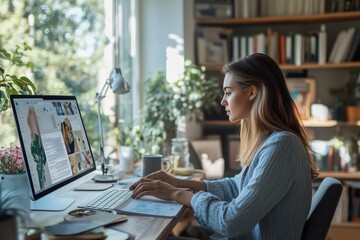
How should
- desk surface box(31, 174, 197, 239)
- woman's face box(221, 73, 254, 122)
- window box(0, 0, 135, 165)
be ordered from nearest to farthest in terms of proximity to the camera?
desk surface box(31, 174, 197, 239), woman's face box(221, 73, 254, 122), window box(0, 0, 135, 165)

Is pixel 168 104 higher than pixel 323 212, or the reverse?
pixel 168 104

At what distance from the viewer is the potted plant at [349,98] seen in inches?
119

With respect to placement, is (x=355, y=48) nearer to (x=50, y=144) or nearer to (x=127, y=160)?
(x=127, y=160)

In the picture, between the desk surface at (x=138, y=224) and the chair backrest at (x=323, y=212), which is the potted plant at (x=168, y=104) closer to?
the desk surface at (x=138, y=224)

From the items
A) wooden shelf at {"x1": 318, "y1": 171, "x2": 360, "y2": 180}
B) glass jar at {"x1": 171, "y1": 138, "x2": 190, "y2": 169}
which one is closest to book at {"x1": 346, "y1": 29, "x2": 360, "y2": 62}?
wooden shelf at {"x1": 318, "y1": 171, "x2": 360, "y2": 180}

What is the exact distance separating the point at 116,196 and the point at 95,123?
3.81ft

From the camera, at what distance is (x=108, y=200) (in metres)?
1.45

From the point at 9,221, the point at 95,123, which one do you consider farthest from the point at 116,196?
the point at 95,123

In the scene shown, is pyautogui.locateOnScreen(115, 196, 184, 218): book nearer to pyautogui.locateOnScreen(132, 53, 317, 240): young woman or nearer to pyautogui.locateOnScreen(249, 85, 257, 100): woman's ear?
pyautogui.locateOnScreen(132, 53, 317, 240): young woman

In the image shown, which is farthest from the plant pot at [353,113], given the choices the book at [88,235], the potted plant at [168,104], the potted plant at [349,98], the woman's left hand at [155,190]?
the book at [88,235]

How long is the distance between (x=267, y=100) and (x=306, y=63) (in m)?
1.94

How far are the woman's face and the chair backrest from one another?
14.4 inches

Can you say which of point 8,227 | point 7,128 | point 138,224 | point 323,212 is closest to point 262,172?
point 323,212

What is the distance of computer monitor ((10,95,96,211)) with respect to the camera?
1.22 m
